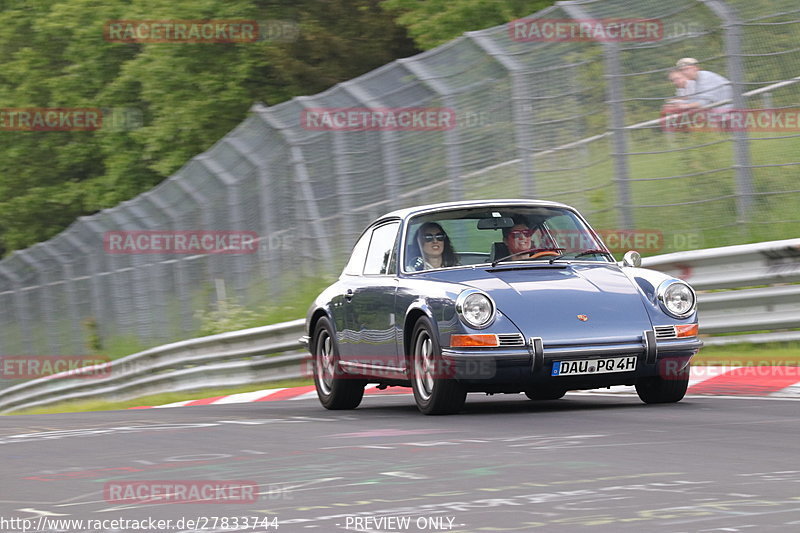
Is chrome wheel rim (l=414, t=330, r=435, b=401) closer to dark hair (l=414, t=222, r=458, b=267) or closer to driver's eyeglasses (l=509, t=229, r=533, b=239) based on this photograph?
dark hair (l=414, t=222, r=458, b=267)

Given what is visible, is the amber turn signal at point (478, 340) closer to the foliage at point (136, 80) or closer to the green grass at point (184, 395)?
the green grass at point (184, 395)

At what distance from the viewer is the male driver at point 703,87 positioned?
12852 mm

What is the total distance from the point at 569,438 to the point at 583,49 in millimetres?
7254

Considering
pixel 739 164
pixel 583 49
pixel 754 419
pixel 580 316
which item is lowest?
pixel 754 419

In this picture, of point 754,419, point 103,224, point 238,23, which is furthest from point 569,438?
point 238,23

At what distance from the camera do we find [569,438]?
751cm

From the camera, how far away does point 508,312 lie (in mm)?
9039

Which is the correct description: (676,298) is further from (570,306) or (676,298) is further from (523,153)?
(523,153)

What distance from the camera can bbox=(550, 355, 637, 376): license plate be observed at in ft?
29.3

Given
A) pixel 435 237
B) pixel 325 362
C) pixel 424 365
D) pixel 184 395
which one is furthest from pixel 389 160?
pixel 424 365

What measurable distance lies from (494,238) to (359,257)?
1595 mm

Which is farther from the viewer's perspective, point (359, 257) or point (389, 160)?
point (389, 160)

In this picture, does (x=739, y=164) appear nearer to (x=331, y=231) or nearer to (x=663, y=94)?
(x=663, y=94)

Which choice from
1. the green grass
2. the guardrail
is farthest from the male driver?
the green grass
